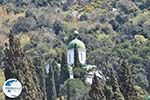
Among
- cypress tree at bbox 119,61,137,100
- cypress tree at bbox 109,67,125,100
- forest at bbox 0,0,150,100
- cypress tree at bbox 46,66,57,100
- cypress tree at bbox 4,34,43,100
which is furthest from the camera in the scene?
cypress tree at bbox 46,66,57,100

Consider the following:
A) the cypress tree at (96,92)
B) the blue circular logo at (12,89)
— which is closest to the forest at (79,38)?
the cypress tree at (96,92)

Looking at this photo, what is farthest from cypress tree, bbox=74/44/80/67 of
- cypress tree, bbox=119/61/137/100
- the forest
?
cypress tree, bbox=119/61/137/100

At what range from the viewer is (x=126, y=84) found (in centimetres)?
4091

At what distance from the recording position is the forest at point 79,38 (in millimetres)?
41319

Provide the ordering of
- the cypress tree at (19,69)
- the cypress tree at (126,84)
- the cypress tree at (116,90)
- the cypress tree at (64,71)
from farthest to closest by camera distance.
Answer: the cypress tree at (64,71), the cypress tree at (116,90), the cypress tree at (126,84), the cypress tree at (19,69)

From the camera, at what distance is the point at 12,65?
1437 inches

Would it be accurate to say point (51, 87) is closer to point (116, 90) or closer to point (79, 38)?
point (116, 90)

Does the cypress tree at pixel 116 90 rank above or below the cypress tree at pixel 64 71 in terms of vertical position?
below

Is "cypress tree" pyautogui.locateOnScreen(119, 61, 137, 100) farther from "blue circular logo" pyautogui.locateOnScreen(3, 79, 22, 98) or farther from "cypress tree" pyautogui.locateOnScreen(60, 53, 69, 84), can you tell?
"cypress tree" pyautogui.locateOnScreen(60, 53, 69, 84)

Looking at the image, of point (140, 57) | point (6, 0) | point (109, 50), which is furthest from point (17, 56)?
point (6, 0)

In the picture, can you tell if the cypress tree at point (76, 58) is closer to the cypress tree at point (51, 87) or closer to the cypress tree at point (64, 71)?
the cypress tree at point (64, 71)

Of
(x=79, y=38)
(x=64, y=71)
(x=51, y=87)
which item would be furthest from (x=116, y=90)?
(x=79, y=38)

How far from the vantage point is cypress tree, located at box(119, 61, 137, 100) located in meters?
40.3

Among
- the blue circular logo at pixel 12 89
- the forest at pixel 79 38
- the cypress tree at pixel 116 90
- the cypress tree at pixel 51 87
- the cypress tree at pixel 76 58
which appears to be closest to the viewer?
the blue circular logo at pixel 12 89
